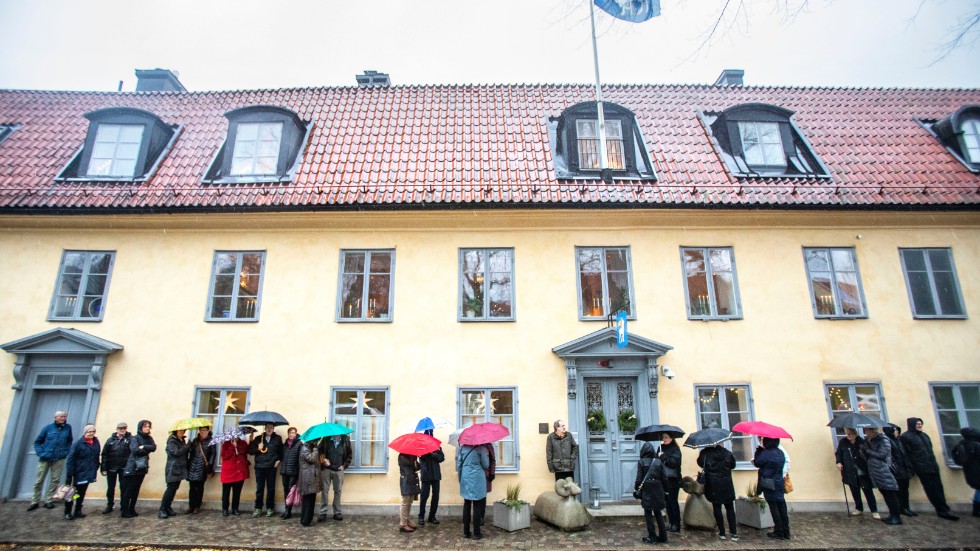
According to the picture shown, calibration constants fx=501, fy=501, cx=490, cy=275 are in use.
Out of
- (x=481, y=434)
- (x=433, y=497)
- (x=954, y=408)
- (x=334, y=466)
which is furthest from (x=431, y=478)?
(x=954, y=408)

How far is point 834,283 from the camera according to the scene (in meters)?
11.2

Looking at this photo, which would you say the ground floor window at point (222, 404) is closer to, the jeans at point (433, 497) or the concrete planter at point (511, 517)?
the jeans at point (433, 497)

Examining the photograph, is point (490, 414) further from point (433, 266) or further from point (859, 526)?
point (859, 526)

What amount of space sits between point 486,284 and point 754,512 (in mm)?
6596

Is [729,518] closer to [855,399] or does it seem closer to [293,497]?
[855,399]

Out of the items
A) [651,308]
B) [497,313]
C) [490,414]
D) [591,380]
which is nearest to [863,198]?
[651,308]

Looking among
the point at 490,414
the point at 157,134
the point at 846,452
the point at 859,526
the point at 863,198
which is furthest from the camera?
the point at 157,134

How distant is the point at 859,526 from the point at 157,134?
17750mm

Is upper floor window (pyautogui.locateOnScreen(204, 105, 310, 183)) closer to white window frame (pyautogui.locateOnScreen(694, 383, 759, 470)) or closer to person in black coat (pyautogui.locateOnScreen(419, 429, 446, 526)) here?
person in black coat (pyautogui.locateOnScreen(419, 429, 446, 526))

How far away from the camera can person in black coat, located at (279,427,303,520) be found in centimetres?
950

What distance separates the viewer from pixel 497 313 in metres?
11.0

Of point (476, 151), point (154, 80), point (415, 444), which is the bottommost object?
point (415, 444)

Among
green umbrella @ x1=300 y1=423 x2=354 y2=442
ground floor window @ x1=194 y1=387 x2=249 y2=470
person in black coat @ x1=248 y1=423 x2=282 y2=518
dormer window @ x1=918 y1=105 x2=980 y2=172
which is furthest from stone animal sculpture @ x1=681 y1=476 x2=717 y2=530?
dormer window @ x1=918 y1=105 x2=980 y2=172

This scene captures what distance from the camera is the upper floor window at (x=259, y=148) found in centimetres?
1221
